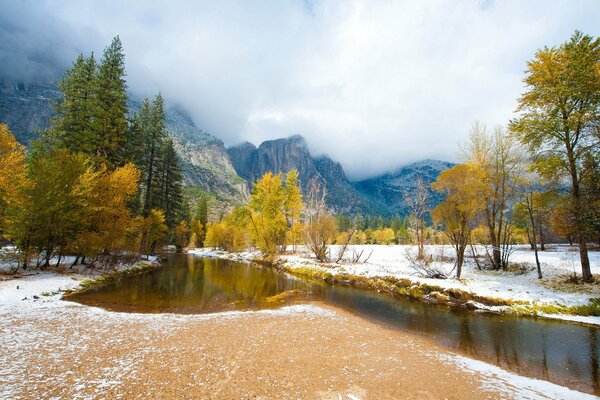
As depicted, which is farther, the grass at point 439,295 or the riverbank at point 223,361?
the grass at point 439,295

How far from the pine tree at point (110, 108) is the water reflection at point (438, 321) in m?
13.1

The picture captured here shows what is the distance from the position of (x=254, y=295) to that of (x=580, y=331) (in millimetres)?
15829

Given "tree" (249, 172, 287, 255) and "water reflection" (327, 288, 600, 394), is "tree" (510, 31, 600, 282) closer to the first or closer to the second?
"water reflection" (327, 288, 600, 394)

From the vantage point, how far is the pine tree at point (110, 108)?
25125 mm

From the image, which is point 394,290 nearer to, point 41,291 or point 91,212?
point 41,291

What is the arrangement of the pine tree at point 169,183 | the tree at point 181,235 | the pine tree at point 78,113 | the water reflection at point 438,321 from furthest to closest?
1. the tree at point 181,235
2. the pine tree at point 169,183
3. the pine tree at point 78,113
4. the water reflection at point 438,321

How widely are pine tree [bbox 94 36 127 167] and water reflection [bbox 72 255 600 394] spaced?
517 inches

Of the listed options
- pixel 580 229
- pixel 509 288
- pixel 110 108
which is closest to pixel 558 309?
pixel 509 288

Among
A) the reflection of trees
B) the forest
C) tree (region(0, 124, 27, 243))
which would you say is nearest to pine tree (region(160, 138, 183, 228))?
the forest

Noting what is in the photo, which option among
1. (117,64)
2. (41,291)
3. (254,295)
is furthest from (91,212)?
(117,64)

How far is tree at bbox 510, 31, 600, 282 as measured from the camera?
15.3 meters

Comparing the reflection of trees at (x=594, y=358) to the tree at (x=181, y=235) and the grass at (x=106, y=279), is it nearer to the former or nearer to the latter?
the grass at (x=106, y=279)

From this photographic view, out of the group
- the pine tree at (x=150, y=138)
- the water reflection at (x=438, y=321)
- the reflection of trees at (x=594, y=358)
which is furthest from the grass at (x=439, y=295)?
the pine tree at (x=150, y=138)

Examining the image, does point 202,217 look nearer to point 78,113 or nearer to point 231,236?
point 231,236
